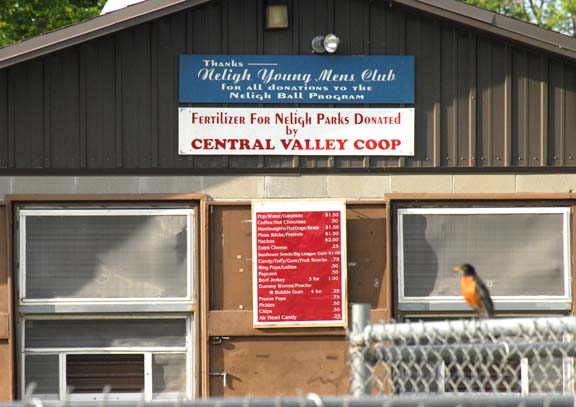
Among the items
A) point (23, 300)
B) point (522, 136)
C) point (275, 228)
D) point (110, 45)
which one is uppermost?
point (110, 45)

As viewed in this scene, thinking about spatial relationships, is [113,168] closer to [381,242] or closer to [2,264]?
[2,264]

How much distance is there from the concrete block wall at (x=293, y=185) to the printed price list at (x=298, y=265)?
32 centimetres

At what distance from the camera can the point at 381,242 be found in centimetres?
1255

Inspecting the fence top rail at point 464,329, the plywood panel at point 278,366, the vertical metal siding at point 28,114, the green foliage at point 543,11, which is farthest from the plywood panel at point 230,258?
the green foliage at point 543,11

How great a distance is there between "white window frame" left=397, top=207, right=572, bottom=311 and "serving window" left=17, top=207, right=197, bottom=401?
2.38m

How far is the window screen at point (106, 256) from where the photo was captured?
1245 centimetres

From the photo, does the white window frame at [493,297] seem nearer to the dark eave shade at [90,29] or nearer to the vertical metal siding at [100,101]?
the vertical metal siding at [100,101]

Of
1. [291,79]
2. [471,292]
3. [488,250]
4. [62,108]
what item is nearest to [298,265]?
[291,79]

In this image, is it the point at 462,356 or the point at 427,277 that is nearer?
the point at 462,356

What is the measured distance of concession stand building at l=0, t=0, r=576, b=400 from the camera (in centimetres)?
1240

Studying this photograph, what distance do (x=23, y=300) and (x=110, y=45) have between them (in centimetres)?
306

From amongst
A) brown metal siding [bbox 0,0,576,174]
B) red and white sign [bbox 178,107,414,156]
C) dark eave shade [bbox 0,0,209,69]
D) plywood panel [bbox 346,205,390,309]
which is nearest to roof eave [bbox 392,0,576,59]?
brown metal siding [bbox 0,0,576,174]

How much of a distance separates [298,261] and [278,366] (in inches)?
48.2

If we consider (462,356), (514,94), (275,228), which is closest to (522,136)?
(514,94)
